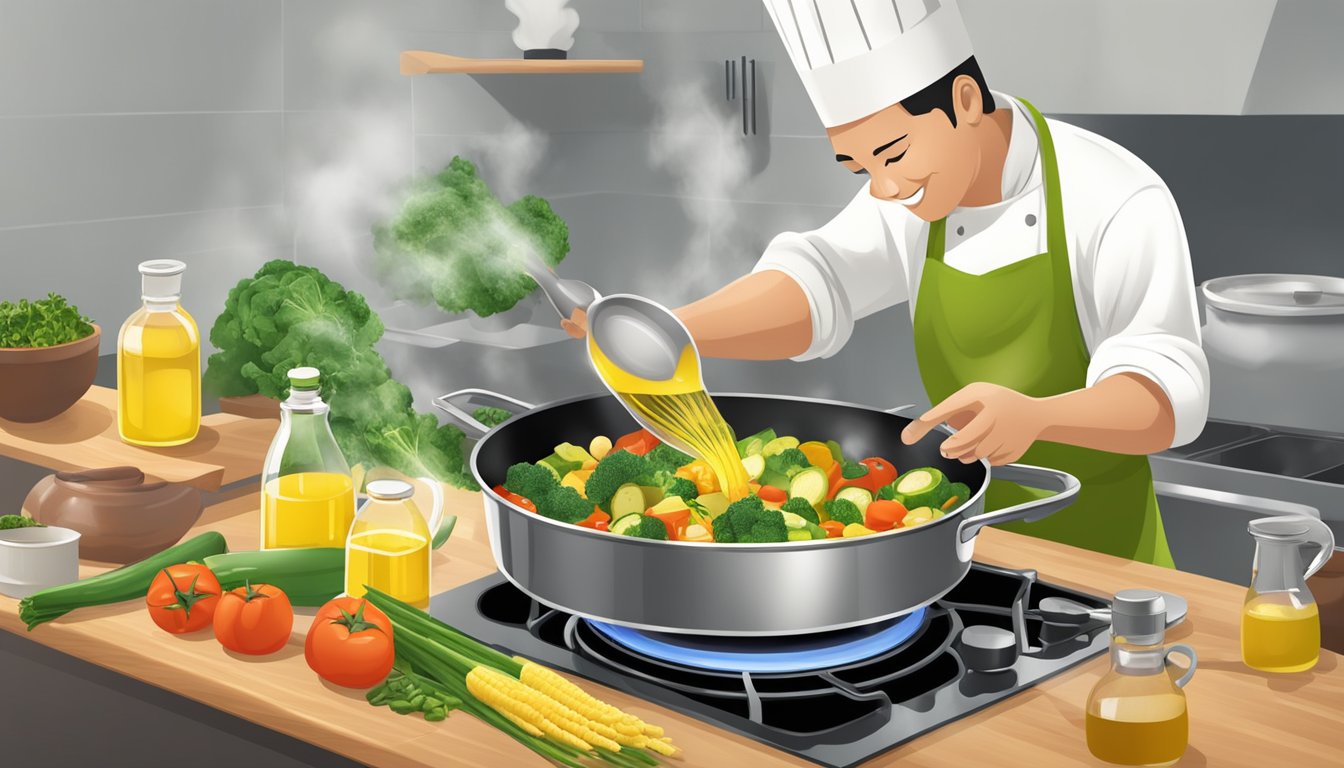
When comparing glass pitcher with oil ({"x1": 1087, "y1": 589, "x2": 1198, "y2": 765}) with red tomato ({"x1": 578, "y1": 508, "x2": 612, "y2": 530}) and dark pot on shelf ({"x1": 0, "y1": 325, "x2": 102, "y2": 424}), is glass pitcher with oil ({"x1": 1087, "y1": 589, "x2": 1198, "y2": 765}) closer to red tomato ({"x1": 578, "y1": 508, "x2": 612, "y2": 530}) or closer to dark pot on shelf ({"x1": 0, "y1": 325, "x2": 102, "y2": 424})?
red tomato ({"x1": 578, "y1": 508, "x2": 612, "y2": 530})

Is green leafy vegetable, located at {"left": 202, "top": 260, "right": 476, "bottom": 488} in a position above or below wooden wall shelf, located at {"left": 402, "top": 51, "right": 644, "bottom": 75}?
below

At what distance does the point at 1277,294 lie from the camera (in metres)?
2.58

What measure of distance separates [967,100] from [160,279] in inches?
36.7

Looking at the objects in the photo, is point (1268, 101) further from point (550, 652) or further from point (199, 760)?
point (199, 760)

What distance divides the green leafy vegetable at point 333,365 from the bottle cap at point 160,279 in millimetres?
168

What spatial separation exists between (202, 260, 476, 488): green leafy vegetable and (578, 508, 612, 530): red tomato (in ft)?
1.60

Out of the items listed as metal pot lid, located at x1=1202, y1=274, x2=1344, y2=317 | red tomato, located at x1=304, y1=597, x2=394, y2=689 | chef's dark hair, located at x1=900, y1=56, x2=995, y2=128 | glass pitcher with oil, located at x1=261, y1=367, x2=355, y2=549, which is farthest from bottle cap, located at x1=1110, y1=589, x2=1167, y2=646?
metal pot lid, located at x1=1202, y1=274, x2=1344, y2=317

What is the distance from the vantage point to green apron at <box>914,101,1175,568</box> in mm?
1710

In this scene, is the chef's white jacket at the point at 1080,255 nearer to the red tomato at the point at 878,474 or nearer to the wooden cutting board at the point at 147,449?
the red tomato at the point at 878,474

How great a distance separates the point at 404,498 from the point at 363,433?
1.48 feet

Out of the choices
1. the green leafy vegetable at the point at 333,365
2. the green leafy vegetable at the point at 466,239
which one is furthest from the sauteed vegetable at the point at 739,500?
the green leafy vegetable at the point at 466,239

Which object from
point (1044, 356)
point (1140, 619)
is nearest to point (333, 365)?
point (1044, 356)

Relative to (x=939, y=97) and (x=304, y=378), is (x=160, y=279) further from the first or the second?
(x=939, y=97)

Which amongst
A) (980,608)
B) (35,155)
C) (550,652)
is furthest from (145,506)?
(35,155)
